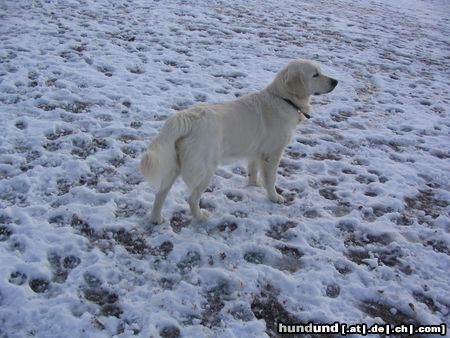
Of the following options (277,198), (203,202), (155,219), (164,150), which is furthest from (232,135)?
(155,219)

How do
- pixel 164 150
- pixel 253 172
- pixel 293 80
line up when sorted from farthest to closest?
pixel 253 172, pixel 293 80, pixel 164 150

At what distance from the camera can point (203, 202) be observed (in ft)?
15.8

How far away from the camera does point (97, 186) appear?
15.8 ft

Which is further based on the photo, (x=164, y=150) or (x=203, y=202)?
(x=203, y=202)

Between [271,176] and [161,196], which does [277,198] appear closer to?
[271,176]

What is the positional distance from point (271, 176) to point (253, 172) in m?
0.34

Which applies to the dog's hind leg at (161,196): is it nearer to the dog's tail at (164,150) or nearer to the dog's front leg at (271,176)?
the dog's tail at (164,150)

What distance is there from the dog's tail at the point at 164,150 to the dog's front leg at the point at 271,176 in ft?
3.94

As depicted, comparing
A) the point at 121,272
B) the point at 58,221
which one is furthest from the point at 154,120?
the point at 121,272

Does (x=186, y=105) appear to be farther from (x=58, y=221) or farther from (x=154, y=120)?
(x=58, y=221)

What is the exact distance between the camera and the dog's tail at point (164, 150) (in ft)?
12.4

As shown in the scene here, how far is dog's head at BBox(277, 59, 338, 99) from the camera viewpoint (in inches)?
188

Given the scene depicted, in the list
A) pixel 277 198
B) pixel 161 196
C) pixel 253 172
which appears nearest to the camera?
pixel 161 196

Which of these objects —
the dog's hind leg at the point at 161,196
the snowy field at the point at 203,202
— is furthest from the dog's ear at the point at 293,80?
the dog's hind leg at the point at 161,196
